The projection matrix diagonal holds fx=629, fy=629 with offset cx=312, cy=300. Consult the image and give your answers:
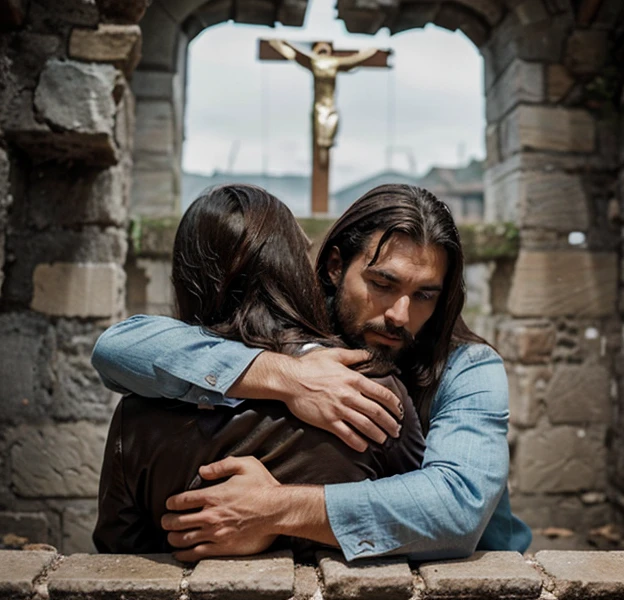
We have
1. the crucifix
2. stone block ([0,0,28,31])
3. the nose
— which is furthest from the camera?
the crucifix

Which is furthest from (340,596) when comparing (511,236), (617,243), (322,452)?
(617,243)

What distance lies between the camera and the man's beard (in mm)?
1569

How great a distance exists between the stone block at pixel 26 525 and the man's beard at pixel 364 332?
240 centimetres

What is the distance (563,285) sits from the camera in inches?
151

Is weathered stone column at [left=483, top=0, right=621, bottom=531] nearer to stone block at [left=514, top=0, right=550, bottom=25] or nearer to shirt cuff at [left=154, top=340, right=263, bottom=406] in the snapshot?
stone block at [left=514, top=0, right=550, bottom=25]

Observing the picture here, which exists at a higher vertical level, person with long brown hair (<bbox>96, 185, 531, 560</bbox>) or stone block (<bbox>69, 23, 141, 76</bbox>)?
stone block (<bbox>69, 23, 141, 76</bbox>)

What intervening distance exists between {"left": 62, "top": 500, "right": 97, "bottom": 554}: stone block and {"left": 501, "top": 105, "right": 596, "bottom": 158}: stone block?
3.24m

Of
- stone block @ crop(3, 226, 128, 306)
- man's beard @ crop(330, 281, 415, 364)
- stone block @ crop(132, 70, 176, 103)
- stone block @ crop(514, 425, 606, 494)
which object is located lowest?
stone block @ crop(514, 425, 606, 494)

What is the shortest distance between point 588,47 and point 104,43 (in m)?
2.84

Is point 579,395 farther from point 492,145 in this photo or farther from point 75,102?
point 75,102

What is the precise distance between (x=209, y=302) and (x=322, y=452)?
0.42m

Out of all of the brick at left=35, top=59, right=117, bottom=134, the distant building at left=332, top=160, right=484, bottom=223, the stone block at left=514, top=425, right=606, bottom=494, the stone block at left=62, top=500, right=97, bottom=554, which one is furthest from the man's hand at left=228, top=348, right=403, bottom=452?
the distant building at left=332, top=160, right=484, bottom=223

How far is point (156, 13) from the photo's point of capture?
3.88m

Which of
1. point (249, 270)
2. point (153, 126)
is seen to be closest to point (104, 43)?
point (153, 126)
